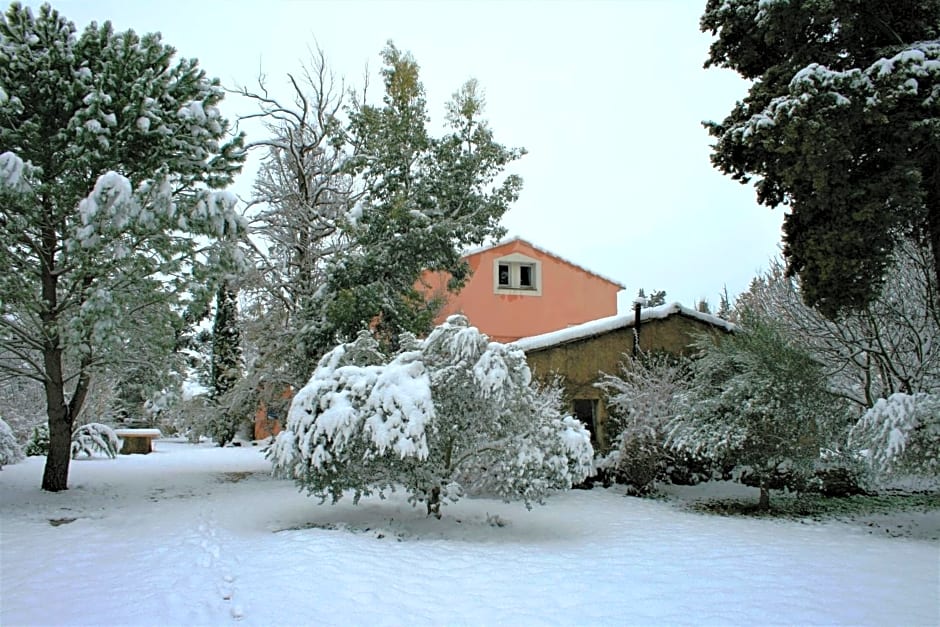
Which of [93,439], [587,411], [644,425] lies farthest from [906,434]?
[93,439]

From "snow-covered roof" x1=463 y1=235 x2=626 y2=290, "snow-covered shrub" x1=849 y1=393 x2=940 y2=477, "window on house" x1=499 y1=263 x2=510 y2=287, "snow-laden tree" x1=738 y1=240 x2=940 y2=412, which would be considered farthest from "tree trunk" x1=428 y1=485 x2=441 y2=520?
"window on house" x1=499 y1=263 x2=510 y2=287

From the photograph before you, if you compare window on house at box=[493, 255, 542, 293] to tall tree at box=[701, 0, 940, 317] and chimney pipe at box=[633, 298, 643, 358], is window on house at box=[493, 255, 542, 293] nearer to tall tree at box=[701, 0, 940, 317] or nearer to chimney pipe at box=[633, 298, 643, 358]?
chimney pipe at box=[633, 298, 643, 358]

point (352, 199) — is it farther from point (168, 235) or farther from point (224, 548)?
point (224, 548)

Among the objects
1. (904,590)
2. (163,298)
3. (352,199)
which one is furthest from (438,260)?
(904,590)

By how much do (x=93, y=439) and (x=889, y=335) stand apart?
2089 centimetres

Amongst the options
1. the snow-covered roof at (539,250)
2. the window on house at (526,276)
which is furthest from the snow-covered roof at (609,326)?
the window on house at (526,276)

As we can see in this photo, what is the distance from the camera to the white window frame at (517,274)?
83.5 feet

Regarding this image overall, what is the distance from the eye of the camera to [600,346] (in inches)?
624

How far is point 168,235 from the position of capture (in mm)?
12188

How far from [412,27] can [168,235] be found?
28.6 feet

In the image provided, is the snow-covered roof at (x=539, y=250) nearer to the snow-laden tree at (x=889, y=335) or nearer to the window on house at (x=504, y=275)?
the window on house at (x=504, y=275)

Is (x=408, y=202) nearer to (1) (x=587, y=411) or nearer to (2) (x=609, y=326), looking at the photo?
(2) (x=609, y=326)

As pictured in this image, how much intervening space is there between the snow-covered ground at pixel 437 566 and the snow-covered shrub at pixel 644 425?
1600 mm

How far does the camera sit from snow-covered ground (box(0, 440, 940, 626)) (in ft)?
18.2
